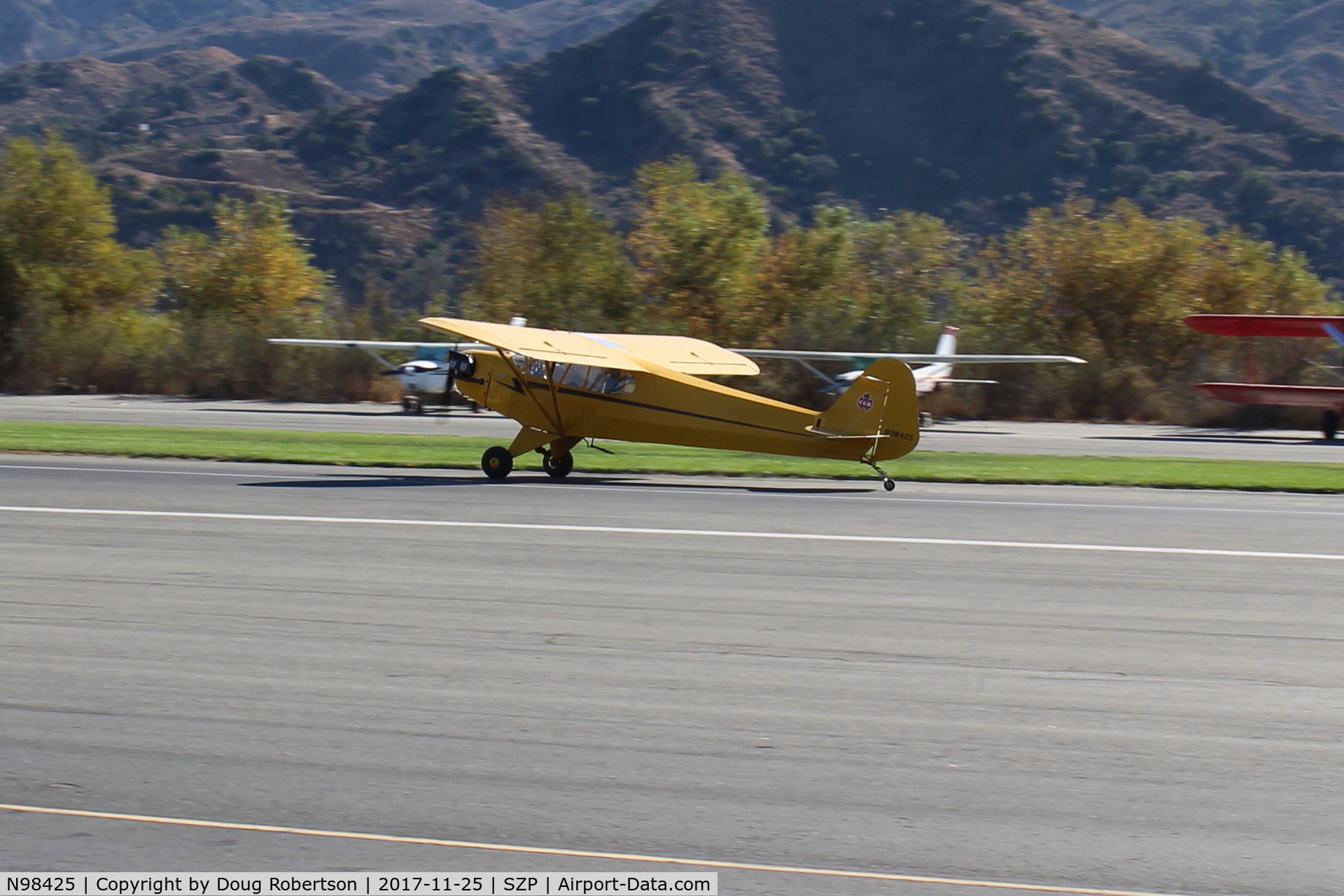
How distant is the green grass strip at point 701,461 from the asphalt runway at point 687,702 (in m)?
5.63

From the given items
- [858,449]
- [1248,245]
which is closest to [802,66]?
[1248,245]

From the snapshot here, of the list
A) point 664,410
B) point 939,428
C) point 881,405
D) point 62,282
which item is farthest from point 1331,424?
point 62,282

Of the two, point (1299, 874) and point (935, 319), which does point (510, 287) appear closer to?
point (935, 319)

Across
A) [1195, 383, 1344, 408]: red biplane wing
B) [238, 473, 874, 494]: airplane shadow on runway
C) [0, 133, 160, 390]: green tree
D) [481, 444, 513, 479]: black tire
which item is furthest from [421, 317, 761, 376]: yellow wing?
[0, 133, 160, 390]: green tree

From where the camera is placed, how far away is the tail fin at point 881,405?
56.8ft

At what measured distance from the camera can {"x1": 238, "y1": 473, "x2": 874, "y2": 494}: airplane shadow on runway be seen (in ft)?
56.9

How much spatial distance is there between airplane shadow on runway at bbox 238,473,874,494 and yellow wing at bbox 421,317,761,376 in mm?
1721

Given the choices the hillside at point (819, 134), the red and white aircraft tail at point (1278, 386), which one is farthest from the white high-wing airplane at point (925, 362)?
the hillside at point (819, 134)

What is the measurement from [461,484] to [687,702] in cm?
1119

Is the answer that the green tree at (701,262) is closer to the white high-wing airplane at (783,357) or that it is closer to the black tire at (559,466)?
the white high-wing airplane at (783,357)

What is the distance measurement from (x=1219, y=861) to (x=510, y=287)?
141 feet

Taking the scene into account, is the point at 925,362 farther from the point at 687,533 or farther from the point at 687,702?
the point at 687,702

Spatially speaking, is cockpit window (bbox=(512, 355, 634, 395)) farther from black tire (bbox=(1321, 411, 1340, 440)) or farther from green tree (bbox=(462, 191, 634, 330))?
green tree (bbox=(462, 191, 634, 330))

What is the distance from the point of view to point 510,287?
46.9 meters
